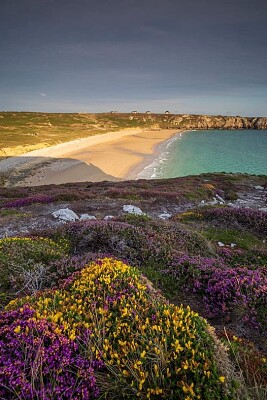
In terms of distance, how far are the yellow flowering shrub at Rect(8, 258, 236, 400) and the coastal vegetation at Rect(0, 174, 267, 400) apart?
16mm

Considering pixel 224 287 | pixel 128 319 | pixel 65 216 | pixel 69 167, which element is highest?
pixel 128 319

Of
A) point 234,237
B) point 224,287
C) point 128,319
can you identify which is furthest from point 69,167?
point 128,319

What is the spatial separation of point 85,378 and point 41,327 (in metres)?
0.90

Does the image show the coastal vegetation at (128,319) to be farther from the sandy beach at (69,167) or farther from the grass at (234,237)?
the sandy beach at (69,167)

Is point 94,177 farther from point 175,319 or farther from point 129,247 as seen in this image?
point 175,319

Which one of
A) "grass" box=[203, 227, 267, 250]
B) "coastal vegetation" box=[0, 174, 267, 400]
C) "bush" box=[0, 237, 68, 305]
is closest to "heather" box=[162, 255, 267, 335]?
"coastal vegetation" box=[0, 174, 267, 400]

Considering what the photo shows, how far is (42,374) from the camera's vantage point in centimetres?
348

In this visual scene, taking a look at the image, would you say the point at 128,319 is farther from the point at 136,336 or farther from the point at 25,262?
the point at 25,262

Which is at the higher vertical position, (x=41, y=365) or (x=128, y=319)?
(x=41, y=365)

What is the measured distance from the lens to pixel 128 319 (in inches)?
169

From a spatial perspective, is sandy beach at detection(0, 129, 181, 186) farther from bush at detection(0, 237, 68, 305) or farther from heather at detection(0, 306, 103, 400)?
heather at detection(0, 306, 103, 400)

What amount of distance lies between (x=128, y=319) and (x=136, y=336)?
0.40 meters

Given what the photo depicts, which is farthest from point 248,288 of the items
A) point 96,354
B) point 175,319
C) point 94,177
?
point 94,177

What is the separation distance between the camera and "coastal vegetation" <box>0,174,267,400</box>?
135 inches
